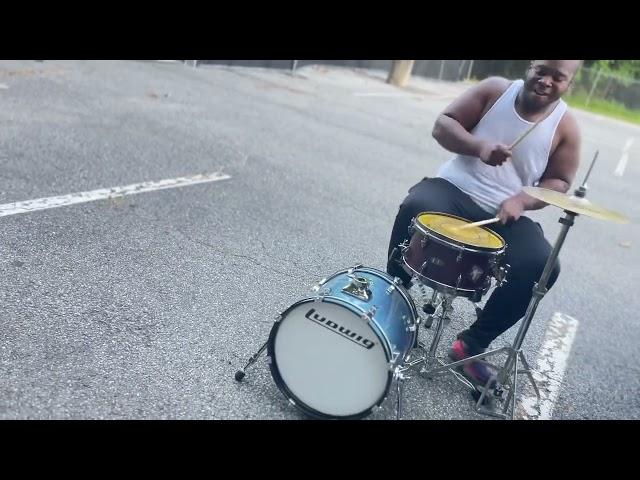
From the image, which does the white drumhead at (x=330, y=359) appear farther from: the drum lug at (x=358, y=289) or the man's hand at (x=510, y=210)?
the man's hand at (x=510, y=210)

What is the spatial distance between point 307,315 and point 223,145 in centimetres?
412

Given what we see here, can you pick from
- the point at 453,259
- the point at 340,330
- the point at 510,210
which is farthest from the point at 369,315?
the point at 510,210

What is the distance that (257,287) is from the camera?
3.45 meters

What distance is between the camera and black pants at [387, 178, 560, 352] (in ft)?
9.23

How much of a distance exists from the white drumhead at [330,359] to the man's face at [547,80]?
4.92 ft

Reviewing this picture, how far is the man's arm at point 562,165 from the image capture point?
116 inches

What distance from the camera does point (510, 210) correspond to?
9.39 ft

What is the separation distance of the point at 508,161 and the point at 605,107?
2050 cm

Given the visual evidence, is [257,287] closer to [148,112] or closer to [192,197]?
[192,197]

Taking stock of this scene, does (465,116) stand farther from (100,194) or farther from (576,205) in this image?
(100,194)

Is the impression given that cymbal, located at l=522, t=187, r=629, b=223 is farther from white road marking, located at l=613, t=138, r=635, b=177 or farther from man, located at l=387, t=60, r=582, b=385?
white road marking, located at l=613, t=138, r=635, b=177

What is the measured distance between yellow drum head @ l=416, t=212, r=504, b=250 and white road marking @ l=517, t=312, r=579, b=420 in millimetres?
888
